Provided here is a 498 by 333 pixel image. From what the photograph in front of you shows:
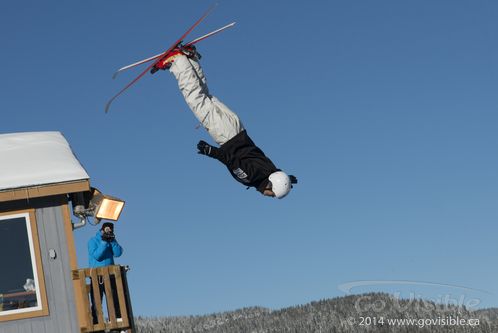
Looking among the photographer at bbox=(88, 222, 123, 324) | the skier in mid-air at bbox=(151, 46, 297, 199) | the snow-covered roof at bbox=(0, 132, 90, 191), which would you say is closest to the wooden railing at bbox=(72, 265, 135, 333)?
the photographer at bbox=(88, 222, 123, 324)

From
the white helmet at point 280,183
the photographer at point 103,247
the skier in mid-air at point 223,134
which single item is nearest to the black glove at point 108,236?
the photographer at point 103,247

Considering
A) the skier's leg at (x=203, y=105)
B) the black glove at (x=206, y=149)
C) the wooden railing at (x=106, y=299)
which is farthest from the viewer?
the wooden railing at (x=106, y=299)

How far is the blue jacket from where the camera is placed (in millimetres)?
10977

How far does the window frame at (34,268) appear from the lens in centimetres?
1077

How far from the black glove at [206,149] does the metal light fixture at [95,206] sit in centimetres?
249

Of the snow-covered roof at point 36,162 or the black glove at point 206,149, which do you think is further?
the snow-covered roof at point 36,162

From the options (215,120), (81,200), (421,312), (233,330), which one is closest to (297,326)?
(233,330)

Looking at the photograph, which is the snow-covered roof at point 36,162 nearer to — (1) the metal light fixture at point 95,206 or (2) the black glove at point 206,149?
(1) the metal light fixture at point 95,206

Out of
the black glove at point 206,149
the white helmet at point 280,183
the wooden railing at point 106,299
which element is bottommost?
the wooden railing at point 106,299

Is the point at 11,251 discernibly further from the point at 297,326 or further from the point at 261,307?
the point at 261,307

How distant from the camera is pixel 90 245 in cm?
1107

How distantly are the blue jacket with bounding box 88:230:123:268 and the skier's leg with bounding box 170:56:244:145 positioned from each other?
2.90 metres

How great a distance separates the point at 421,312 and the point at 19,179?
16087 mm

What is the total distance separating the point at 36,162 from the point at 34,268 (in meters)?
1.39
